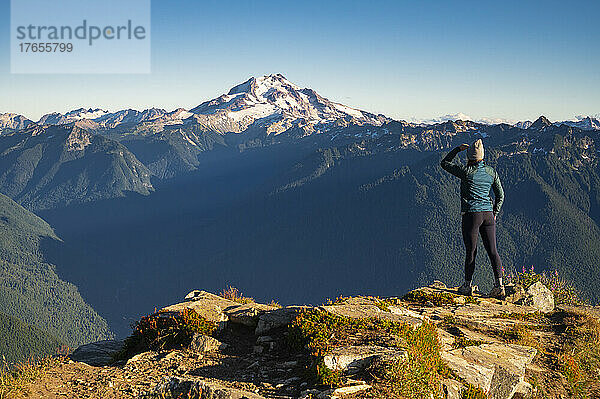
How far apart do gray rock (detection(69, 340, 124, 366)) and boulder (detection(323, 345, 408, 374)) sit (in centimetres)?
750

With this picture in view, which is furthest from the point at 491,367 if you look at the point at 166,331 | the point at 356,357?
the point at 166,331

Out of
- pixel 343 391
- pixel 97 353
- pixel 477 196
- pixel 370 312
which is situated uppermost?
pixel 477 196

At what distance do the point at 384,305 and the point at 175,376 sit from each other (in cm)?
755

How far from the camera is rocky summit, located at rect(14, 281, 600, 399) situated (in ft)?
30.2

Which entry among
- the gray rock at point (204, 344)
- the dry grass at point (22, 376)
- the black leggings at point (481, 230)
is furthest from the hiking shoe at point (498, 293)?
the dry grass at point (22, 376)

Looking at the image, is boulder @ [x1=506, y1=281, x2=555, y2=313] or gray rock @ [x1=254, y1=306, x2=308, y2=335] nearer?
gray rock @ [x1=254, y1=306, x2=308, y2=335]

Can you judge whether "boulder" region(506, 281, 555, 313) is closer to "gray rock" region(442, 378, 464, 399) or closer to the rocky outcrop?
the rocky outcrop

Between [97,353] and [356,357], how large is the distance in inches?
411

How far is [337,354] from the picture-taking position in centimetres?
987

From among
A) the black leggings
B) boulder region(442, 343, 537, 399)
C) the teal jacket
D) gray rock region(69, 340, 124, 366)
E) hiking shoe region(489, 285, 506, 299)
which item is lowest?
gray rock region(69, 340, 124, 366)

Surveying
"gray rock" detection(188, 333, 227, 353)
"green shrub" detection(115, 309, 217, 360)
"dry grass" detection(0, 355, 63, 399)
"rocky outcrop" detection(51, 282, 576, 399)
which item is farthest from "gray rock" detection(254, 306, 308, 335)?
"dry grass" detection(0, 355, 63, 399)

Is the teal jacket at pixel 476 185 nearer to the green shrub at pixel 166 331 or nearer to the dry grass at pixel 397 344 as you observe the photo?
the dry grass at pixel 397 344

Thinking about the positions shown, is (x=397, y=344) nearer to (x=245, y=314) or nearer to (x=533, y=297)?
(x=245, y=314)

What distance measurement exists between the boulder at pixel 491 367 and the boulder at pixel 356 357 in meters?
1.55
